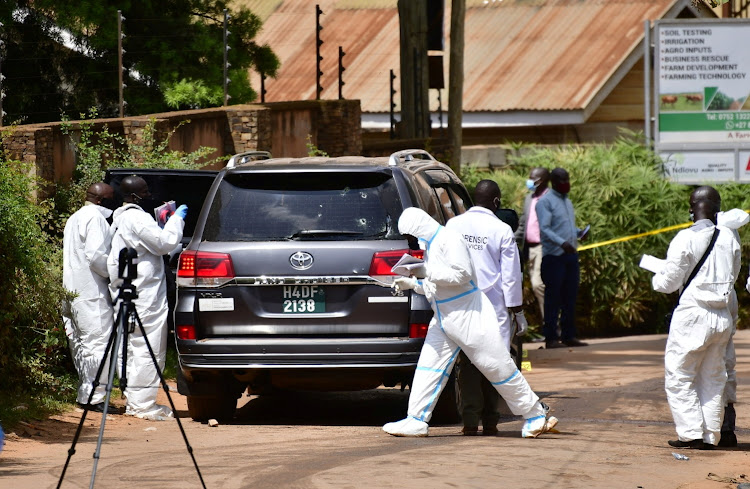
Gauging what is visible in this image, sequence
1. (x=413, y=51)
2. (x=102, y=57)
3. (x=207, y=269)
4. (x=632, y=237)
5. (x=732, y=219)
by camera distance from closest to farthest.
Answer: (x=732, y=219)
(x=207, y=269)
(x=632, y=237)
(x=102, y=57)
(x=413, y=51)

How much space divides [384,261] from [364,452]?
1425 mm

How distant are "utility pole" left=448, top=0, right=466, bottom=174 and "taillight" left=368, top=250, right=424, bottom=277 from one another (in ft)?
40.0

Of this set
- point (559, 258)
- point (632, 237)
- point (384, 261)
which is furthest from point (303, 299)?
point (632, 237)

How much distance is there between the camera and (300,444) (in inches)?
349

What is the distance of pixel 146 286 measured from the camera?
1011cm

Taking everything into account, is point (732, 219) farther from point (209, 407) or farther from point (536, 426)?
point (209, 407)

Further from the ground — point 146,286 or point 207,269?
point 207,269

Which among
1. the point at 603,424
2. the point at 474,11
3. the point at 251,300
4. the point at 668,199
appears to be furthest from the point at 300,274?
the point at 474,11

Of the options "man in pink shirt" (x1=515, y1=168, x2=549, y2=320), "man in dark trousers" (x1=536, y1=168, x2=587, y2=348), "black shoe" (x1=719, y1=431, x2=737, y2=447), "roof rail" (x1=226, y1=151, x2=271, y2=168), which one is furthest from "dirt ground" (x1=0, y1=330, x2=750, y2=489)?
"man in pink shirt" (x1=515, y1=168, x2=549, y2=320)

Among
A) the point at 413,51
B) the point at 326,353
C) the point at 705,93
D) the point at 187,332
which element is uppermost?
the point at 413,51

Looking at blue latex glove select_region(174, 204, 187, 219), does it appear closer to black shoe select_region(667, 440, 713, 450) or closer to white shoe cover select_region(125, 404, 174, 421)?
white shoe cover select_region(125, 404, 174, 421)

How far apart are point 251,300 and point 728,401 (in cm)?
322

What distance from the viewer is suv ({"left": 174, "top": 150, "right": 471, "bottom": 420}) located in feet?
30.5

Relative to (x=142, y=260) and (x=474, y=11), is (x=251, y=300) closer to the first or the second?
(x=142, y=260)
